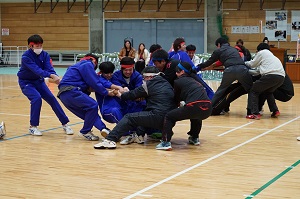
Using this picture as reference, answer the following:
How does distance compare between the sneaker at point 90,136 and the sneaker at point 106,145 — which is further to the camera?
the sneaker at point 90,136

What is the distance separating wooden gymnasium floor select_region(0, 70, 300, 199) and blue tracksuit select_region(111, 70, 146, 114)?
639mm

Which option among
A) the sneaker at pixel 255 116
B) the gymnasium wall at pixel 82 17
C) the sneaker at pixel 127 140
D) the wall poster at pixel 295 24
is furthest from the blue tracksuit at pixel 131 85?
the wall poster at pixel 295 24

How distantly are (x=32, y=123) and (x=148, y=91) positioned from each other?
2.38m

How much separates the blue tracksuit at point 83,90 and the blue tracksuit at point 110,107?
0.13m

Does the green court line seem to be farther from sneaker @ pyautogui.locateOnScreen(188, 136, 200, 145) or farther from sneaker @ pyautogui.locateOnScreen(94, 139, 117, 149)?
sneaker @ pyautogui.locateOnScreen(94, 139, 117, 149)

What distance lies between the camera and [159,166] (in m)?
7.35

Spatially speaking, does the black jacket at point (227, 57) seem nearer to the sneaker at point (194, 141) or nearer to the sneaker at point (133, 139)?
the sneaker at point (194, 141)

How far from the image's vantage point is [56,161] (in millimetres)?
7688

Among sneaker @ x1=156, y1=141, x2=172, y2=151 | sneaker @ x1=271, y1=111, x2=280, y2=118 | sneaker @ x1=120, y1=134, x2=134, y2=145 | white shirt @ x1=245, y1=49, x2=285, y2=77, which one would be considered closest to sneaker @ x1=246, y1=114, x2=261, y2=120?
sneaker @ x1=271, y1=111, x2=280, y2=118

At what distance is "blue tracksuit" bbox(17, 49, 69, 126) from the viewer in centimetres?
980

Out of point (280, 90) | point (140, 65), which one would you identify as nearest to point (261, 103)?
point (280, 90)

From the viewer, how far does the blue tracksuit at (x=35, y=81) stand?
980 cm

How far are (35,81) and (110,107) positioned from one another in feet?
5.21

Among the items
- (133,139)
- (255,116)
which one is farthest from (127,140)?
(255,116)
